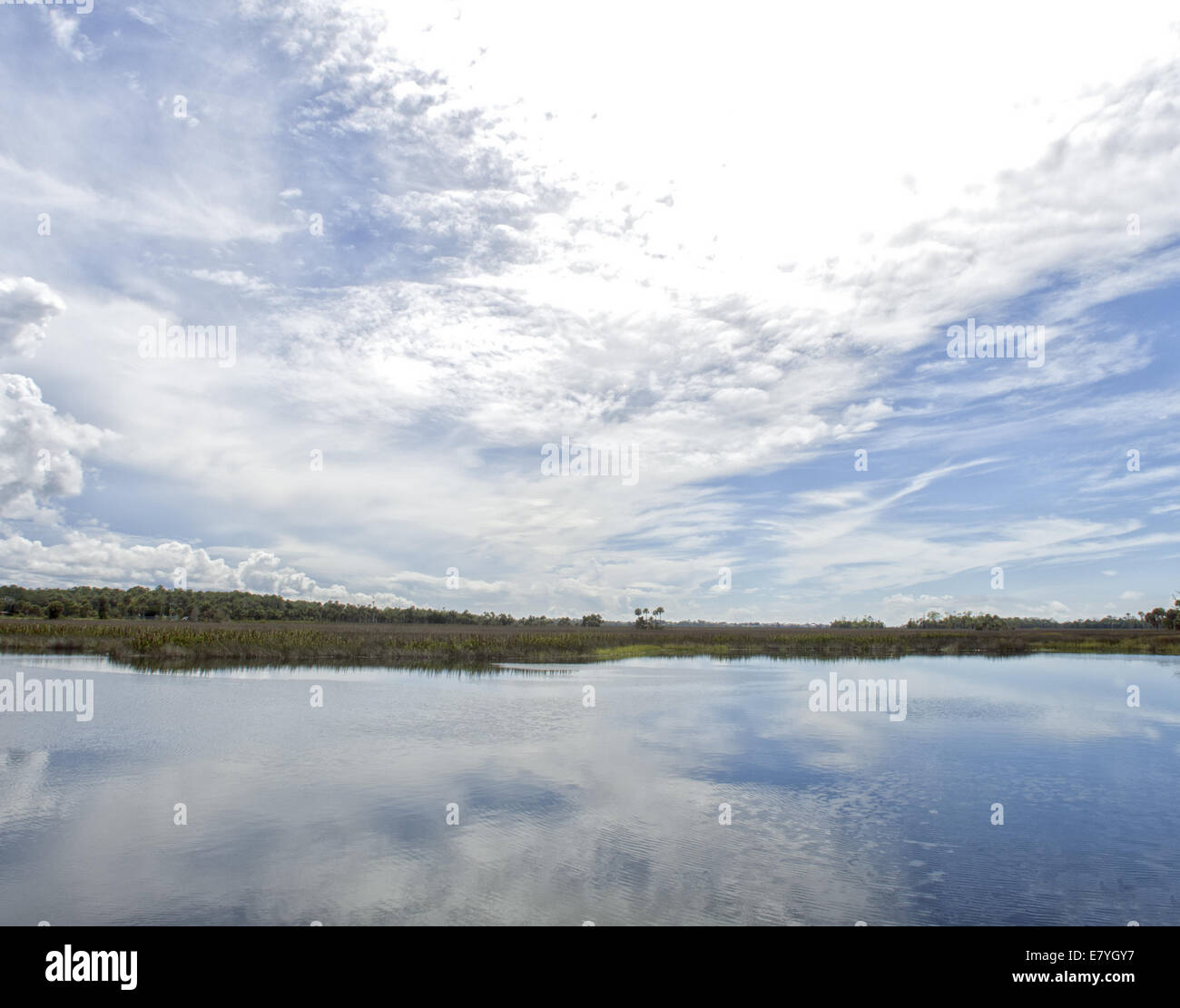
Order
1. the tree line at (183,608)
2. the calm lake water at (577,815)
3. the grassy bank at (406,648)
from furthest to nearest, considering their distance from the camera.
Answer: the tree line at (183,608) → the grassy bank at (406,648) → the calm lake water at (577,815)

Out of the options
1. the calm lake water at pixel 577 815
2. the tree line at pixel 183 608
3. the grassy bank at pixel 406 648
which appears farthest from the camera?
the tree line at pixel 183 608

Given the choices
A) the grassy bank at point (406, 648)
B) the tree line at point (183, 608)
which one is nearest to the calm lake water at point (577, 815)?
the grassy bank at point (406, 648)

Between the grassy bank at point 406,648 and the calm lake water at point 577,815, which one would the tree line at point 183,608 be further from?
the calm lake water at point 577,815

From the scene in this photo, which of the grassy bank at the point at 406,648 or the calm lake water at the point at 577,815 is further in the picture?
the grassy bank at the point at 406,648

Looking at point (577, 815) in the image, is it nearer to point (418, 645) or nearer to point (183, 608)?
point (418, 645)

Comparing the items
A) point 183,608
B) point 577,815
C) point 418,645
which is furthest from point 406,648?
point 183,608

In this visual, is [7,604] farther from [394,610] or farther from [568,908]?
[568,908]

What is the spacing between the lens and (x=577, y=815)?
1580cm

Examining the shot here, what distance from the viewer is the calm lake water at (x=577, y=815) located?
37.1 ft

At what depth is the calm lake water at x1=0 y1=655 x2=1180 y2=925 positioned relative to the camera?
1130cm

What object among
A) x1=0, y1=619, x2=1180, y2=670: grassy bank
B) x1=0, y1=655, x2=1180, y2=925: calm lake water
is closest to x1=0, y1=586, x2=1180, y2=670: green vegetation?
x1=0, y1=619, x2=1180, y2=670: grassy bank

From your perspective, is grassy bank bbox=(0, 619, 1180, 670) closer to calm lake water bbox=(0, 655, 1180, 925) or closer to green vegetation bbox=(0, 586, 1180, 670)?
green vegetation bbox=(0, 586, 1180, 670)
